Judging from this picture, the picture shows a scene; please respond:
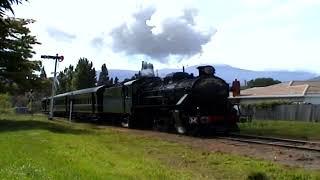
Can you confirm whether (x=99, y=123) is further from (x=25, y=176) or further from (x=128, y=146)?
(x=25, y=176)

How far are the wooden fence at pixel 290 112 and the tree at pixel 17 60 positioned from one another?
59.6 feet

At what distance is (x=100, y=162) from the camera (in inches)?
596

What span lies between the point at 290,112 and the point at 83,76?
65579mm

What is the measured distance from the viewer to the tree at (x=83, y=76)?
354 feet

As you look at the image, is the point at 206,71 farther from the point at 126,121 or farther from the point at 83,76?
the point at 83,76

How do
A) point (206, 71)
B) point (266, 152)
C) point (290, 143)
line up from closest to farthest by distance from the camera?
point (266, 152), point (290, 143), point (206, 71)

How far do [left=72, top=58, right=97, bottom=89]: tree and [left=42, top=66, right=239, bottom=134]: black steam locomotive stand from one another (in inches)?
2580

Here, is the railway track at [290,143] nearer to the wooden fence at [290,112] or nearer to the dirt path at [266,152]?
the dirt path at [266,152]

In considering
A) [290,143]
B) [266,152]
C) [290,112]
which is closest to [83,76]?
[290,112]

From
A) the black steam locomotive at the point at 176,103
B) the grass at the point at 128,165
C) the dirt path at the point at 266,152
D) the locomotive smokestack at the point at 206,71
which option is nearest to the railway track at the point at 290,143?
the dirt path at the point at 266,152

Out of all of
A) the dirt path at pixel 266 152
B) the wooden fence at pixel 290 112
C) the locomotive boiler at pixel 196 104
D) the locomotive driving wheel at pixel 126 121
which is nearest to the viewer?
the dirt path at pixel 266 152

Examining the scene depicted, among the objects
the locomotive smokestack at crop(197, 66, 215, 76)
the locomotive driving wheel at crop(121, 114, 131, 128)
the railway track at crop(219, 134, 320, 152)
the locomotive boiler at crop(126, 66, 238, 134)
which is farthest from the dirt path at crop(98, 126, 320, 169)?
the locomotive driving wheel at crop(121, 114, 131, 128)

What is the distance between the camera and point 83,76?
4296 inches

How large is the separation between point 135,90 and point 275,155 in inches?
747
